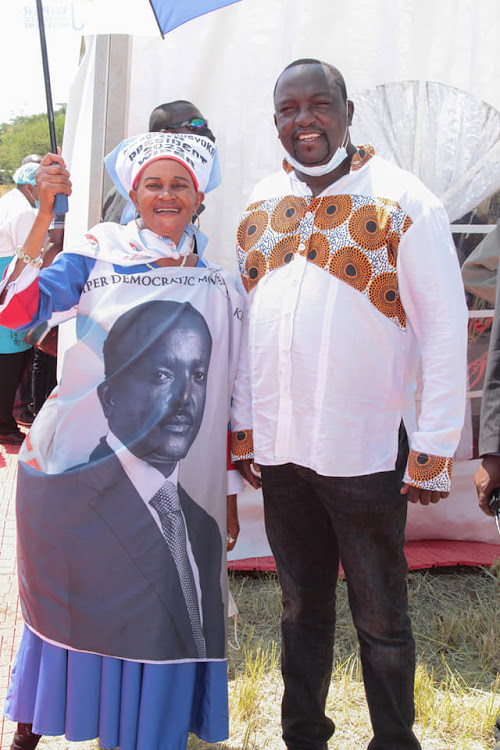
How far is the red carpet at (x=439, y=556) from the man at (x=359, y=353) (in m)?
1.89

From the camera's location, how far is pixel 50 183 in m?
2.37

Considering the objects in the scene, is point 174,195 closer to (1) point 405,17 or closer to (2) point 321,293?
(2) point 321,293

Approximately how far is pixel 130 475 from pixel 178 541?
9.9 inches

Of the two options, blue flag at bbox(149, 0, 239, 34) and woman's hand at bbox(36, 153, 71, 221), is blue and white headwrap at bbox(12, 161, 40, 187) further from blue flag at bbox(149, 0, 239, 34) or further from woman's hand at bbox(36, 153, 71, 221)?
woman's hand at bbox(36, 153, 71, 221)

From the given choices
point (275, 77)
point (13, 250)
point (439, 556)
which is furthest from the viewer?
point (13, 250)

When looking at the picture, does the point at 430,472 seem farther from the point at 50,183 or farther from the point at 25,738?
the point at 25,738

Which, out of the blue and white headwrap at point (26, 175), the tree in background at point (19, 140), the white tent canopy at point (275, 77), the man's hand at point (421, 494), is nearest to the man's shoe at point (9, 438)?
the blue and white headwrap at point (26, 175)

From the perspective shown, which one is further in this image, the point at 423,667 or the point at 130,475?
the point at 423,667

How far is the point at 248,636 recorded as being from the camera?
139 inches

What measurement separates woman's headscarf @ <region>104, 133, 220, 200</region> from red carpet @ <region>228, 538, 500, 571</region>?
2309 mm

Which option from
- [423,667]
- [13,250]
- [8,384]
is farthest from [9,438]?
[423,667]

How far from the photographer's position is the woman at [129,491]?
7.73 feet

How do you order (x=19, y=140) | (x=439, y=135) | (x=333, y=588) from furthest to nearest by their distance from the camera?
1. (x=19, y=140)
2. (x=439, y=135)
3. (x=333, y=588)

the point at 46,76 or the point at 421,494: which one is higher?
the point at 46,76
